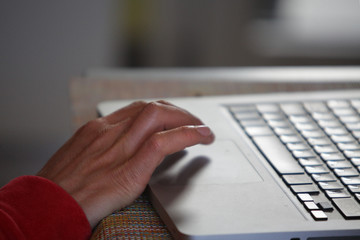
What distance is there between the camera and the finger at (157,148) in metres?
0.48

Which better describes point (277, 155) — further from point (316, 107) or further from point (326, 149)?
point (316, 107)

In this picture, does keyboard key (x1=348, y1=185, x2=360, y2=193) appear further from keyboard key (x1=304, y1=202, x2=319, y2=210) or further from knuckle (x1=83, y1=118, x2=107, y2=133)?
knuckle (x1=83, y1=118, x2=107, y2=133)

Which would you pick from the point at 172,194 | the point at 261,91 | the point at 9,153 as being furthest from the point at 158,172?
the point at 9,153

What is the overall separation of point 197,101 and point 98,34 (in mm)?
1832

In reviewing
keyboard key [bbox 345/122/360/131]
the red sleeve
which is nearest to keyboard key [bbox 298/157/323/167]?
keyboard key [bbox 345/122/360/131]

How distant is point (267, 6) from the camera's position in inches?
106

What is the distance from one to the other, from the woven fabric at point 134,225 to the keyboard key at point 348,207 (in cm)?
14

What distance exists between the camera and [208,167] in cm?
49

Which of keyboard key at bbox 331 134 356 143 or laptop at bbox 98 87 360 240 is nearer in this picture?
laptop at bbox 98 87 360 240

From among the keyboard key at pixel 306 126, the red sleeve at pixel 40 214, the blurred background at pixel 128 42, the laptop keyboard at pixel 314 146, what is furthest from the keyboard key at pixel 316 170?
the blurred background at pixel 128 42

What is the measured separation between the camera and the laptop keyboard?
42 cm

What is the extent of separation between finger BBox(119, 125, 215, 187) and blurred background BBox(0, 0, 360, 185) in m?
1.42

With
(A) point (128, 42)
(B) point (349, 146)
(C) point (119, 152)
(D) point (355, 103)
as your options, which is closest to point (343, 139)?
(B) point (349, 146)

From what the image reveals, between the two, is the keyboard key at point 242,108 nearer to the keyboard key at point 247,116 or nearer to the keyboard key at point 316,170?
the keyboard key at point 247,116
